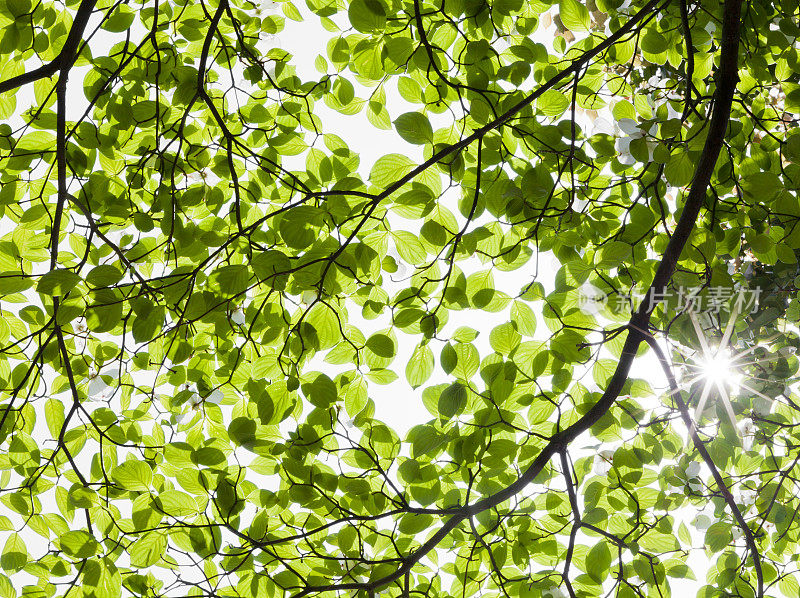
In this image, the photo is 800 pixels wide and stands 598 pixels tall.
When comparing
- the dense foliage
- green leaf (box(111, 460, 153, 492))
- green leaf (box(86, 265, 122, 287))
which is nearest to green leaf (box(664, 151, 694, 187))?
the dense foliage

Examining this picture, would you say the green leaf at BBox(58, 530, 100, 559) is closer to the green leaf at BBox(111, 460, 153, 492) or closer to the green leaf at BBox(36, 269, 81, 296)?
the green leaf at BBox(111, 460, 153, 492)

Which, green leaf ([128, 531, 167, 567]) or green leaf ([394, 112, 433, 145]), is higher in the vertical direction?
green leaf ([394, 112, 433, 145])

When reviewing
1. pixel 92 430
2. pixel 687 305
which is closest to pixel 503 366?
pixel 687 305

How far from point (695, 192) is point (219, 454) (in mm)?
1356

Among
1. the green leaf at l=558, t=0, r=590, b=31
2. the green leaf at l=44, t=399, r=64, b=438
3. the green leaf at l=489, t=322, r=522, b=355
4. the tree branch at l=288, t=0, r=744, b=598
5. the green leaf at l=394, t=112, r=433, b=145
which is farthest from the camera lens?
the green leaf at l=44, t=399, r=64, b=438

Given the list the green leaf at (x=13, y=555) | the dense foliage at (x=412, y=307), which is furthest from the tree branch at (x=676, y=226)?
the green leaf at (x=13, y=555)

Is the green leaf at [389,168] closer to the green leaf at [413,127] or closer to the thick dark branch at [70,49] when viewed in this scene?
the green leaf at [413,127]

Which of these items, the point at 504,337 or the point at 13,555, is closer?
the point at 504,337

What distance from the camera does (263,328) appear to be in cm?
166

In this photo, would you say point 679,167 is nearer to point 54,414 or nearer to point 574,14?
point 574,14

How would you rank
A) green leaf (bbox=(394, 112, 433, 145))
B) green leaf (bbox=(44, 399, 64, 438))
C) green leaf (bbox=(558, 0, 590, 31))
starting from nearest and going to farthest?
green leaf (bbox=(394, 112, 433, 145)), green leaf (bbox=(558, 0, 590, 31)), green leaf (bbox=(44, 399, 64, 438))

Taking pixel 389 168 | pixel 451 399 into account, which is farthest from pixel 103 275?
pixel 451 399

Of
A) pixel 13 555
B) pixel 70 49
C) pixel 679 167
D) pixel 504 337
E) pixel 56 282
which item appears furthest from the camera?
pixel 13 555

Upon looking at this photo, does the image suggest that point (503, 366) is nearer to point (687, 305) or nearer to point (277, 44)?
point (687, 305)
